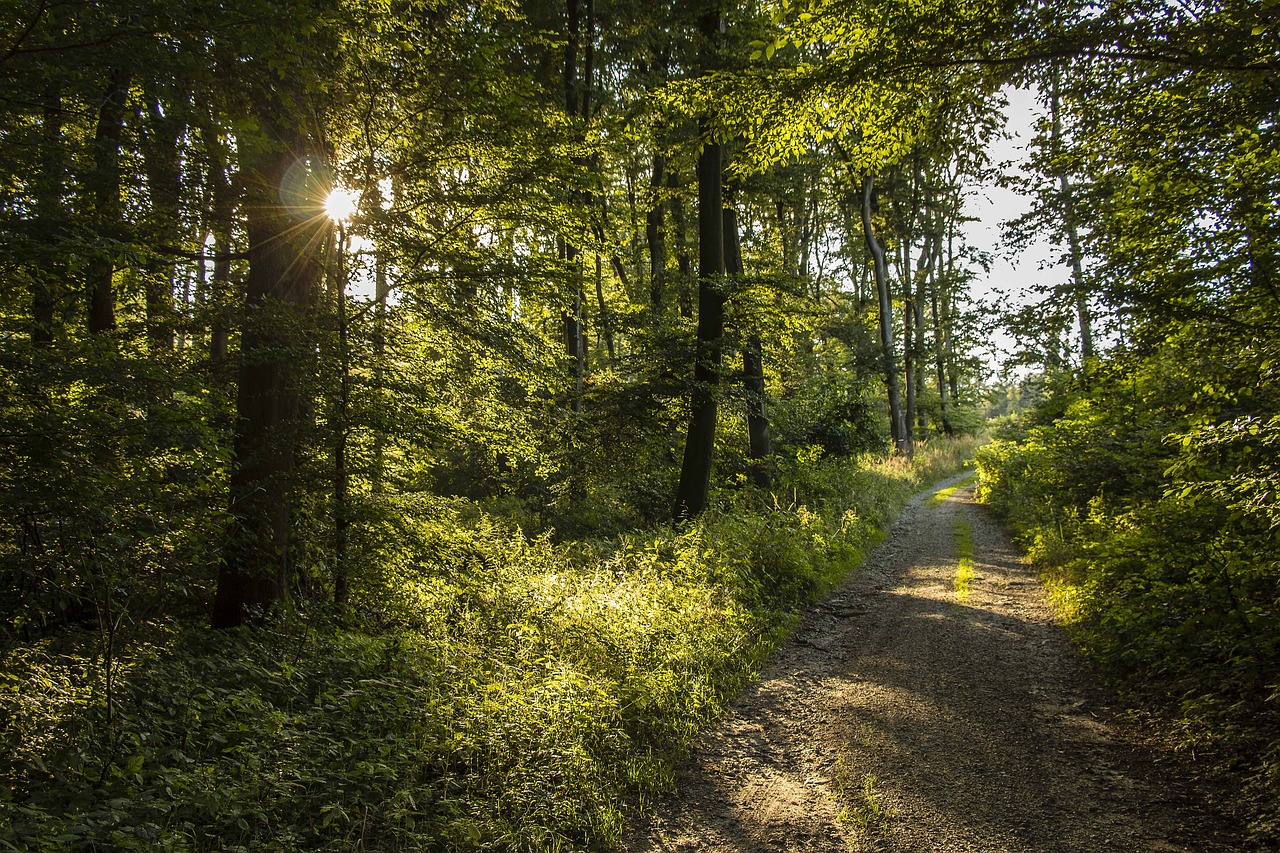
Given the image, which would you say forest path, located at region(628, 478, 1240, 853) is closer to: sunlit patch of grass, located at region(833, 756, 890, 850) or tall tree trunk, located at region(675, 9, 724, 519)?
sunlit patch of grass, located at region(833, 756, 890, 850)

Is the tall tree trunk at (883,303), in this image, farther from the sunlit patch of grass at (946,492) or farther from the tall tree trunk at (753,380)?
the tall tree trunk at (753,380)

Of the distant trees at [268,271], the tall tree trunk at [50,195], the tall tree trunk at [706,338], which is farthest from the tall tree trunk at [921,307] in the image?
the tall tree trunk at [50,195]

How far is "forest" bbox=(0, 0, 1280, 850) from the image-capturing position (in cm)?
391

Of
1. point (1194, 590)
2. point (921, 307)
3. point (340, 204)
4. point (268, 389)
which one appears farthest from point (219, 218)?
point (921, 307)

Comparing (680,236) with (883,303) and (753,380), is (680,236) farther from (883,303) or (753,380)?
(883,303)

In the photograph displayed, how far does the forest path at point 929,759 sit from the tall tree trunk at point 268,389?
4298 mm

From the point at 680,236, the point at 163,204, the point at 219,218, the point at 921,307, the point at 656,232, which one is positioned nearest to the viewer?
the point at 163,204

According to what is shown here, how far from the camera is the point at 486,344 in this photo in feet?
25.4

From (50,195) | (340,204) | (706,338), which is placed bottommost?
(50,195)

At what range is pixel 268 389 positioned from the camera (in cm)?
624

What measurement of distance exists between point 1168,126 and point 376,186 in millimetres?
7354

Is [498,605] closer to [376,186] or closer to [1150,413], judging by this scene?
[376,186]

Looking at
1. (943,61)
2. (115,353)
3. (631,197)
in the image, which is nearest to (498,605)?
(115,353)

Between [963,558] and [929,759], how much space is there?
24.9 ft
